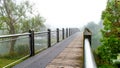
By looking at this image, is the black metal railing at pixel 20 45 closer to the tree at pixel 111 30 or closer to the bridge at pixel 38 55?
the bridge at pixel 38 55

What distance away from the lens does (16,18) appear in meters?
33.2

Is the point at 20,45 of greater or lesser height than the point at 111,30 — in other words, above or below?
below

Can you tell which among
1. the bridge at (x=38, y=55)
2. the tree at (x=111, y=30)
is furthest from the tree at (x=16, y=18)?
the bridge at (x=38, y=55)

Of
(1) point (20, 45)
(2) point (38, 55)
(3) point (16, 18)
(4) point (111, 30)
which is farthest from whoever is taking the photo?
(3) point (16, 18)

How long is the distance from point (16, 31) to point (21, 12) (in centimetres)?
326

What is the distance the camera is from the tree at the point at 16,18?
104ft

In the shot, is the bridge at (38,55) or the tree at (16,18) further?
the tree at (16,18)

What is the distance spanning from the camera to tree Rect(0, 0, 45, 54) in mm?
31616

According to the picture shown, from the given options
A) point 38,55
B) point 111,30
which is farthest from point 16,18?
point 38,55

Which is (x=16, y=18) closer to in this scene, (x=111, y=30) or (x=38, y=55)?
(x=111, y=30)

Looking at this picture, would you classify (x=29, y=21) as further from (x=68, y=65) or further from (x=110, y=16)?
(x=68, y=65)

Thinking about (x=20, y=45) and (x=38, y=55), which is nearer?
(x=20, y=45)

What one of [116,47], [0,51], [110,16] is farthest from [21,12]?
[0,51]

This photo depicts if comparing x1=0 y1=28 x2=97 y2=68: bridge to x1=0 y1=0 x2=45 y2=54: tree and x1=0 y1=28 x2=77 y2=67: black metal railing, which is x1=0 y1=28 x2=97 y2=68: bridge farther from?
x1=0 y1=0 x2=45 y2=54: tree
